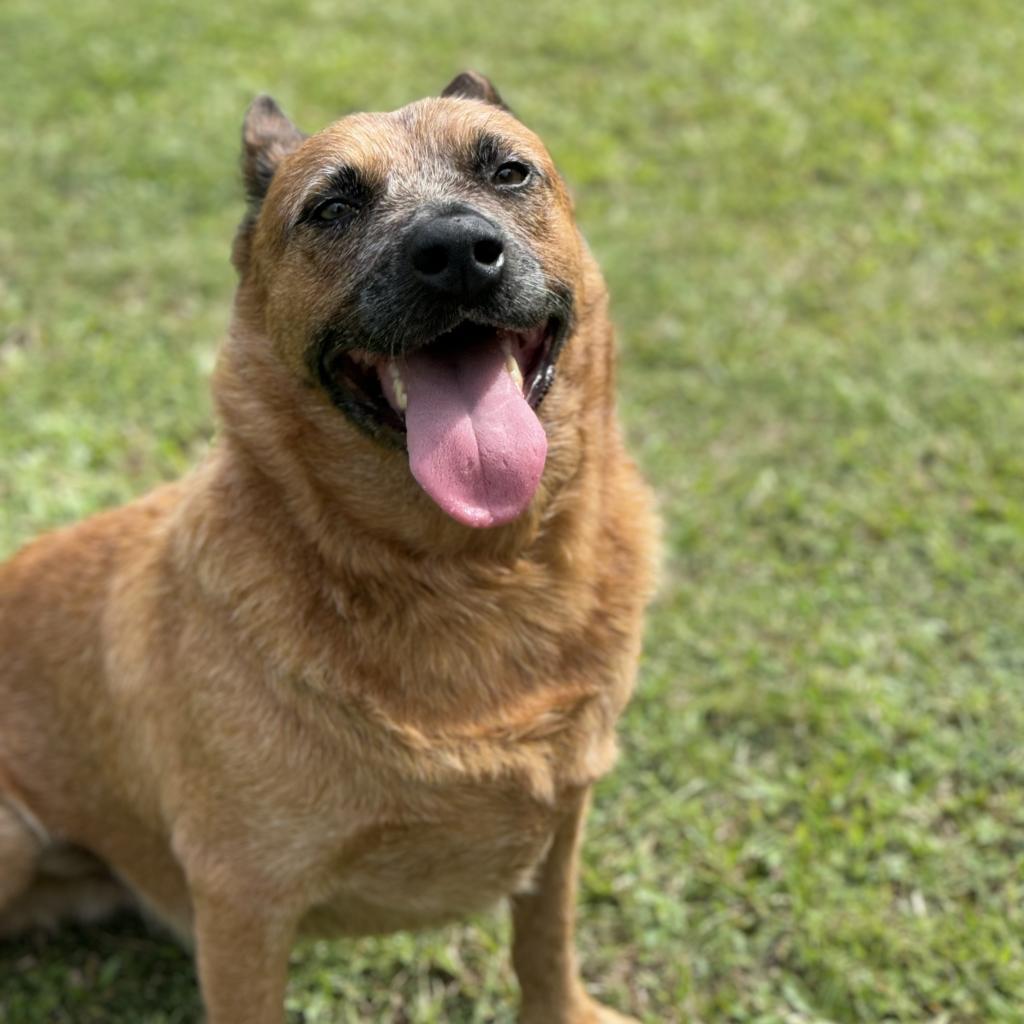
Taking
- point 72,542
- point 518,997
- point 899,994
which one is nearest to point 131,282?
point 72,542

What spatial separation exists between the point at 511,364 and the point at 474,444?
0.26m

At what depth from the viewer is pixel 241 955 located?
2805mm

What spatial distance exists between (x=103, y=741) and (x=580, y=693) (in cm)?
129

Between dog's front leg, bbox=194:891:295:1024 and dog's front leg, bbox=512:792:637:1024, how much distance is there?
721mm

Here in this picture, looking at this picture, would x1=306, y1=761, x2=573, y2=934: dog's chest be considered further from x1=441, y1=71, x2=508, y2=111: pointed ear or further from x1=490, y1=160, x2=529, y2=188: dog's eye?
x1=441, y1=71, x2=508, y2=111: pointed ear

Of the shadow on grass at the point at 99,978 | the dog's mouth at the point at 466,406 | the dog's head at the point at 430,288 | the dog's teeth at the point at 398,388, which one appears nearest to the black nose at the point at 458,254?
the dog's head at the point at 430,288

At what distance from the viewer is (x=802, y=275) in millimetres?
6395

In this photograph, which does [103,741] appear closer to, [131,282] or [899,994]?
[899,994]

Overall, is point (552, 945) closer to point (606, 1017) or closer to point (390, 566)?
point (606, 1017)

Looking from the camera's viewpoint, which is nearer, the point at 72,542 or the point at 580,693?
the point at 580,693

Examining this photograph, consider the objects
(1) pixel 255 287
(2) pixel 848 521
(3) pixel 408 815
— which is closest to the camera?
(3) pixel 408 815

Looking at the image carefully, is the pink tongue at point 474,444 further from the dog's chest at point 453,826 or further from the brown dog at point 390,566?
the dog's chest at point 453,826

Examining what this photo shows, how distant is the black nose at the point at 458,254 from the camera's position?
2541 millimetres

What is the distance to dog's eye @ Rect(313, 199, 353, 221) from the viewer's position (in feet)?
9.23
